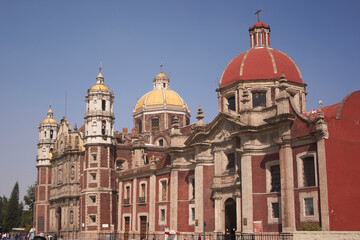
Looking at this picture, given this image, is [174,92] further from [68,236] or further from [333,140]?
[333,140]

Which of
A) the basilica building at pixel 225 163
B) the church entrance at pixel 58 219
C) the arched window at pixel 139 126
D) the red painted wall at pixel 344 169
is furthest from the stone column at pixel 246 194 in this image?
the church entrance at pixel 58 219

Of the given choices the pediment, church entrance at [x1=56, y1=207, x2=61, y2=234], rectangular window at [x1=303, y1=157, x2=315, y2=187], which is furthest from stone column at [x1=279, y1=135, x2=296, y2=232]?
church entrance at [x1=56, y1=207, x2=61, y2=234]

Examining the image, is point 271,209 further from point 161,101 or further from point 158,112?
point 161,101

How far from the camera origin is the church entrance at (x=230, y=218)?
1474 inches

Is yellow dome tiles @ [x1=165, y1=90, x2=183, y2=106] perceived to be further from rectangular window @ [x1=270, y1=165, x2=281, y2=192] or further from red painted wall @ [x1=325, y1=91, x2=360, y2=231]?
red painted wall @ [x1=325, y1=91, x2=360, y2=231]

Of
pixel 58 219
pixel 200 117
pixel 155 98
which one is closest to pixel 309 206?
pixel 200 117

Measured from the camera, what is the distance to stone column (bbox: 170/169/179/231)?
142 feet

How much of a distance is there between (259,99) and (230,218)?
1048cm

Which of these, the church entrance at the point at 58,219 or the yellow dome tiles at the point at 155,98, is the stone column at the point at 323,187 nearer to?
the yellow dome tiles at the point at 155,98

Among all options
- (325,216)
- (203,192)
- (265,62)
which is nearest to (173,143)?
(203,192)

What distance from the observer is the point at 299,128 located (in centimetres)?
3164

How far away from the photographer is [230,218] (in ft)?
124

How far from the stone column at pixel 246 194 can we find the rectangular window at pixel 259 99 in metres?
7.39

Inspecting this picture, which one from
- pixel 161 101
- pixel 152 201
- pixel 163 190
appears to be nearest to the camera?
pixel 163 190
